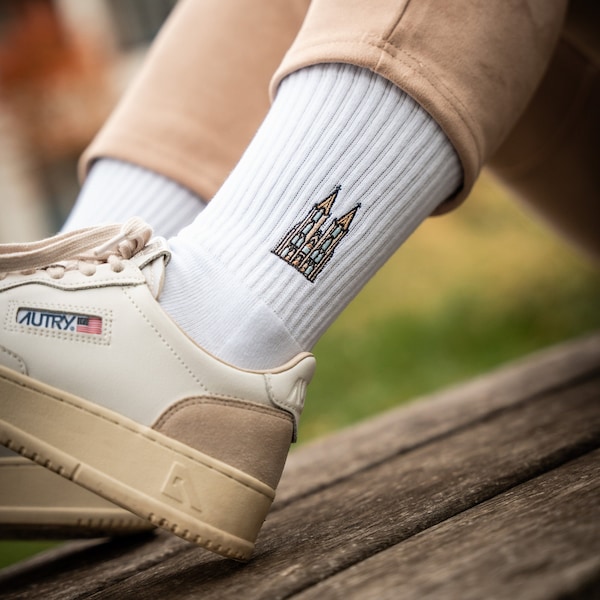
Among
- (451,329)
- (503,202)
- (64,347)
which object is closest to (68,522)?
(64,347)

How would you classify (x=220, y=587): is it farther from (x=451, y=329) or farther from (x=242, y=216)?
(x=451, y=329)

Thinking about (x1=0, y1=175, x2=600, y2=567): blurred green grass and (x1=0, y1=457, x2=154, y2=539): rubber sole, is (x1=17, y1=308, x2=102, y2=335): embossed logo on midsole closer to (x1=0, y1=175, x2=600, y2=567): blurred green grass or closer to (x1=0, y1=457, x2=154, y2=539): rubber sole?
(x1=0, y1=457, x2=154, y2=539): rubber sole

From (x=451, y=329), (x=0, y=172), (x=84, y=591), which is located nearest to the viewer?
(x=84, y=591)

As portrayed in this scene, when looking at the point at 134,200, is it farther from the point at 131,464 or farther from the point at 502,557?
the point at 502,557

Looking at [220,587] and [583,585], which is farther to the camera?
[220,587]

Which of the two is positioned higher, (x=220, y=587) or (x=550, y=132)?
(x=550, y=132)

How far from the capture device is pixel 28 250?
0.73 meters

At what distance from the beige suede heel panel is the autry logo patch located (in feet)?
0.34

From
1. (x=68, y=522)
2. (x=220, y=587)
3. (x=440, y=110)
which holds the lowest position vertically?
(x=68, y=522)

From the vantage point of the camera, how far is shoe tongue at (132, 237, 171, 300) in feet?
2.42

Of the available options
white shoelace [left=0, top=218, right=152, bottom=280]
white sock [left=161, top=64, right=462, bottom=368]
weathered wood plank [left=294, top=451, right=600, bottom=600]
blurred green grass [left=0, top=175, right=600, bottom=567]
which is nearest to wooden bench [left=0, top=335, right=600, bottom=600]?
weathered wood plank [left=294, top=451, right=600, bottom=600]

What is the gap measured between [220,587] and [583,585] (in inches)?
11.7

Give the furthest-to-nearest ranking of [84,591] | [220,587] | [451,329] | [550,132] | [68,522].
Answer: [451,329] → [550,132] → [68,522] → [84,591] → [220,587]

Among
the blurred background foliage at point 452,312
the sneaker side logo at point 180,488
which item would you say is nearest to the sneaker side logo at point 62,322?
the sneaker side logo at point 180,488
